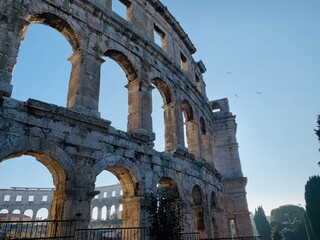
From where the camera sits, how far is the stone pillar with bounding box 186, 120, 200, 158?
12.2 meters

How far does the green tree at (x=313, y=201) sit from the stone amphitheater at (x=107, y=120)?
14798mm

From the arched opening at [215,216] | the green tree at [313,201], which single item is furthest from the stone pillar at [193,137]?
the green tree at [313,201]

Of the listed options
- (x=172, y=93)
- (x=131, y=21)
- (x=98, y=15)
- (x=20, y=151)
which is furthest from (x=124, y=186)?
(x=131, y=21)

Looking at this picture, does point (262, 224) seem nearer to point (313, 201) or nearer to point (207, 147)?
point (313, 201)

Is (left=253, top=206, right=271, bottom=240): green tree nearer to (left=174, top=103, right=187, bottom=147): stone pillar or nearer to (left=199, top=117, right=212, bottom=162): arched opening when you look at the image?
(left=199, top=117, right=212, bottom=162): arched opening

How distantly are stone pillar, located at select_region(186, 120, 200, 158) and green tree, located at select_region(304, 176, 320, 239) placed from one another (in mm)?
17391

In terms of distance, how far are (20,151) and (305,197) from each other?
26809 millimetres

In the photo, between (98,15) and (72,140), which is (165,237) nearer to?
(72,140)

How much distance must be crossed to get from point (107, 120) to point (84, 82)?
4.50 feet

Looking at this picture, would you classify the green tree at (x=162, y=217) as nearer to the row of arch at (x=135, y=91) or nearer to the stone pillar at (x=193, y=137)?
the row of arch at (x=135, y=91)

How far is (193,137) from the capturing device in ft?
41.0

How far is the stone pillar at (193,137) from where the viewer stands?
12.2 metres

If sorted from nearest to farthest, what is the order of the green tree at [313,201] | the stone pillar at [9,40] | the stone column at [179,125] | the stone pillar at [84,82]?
the stone pillar at [9,40] < the stone pillar at [84,82] < the stone column at [179,125] < the green tree at [313,201]

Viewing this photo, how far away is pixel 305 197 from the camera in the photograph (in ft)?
80.6
